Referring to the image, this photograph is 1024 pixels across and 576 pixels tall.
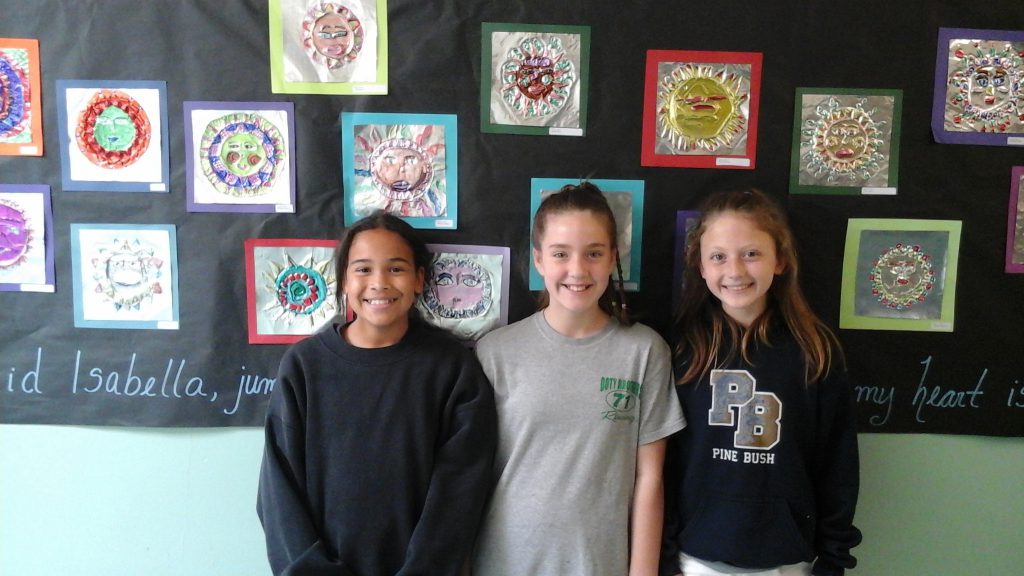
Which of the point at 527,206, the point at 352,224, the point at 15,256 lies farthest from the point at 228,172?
the point at 527,206

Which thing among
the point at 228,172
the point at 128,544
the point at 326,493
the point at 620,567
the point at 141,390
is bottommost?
the point at 128,544

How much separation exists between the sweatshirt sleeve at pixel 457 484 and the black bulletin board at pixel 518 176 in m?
0.31

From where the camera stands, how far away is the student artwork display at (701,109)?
1.41 m

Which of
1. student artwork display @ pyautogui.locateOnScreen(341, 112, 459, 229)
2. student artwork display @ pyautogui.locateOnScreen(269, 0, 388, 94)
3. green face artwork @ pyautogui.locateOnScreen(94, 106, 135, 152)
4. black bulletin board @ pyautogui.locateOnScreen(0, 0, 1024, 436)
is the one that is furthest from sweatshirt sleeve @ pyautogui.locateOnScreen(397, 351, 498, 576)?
green face artwork @ pyautogui.locateOnScreen(94, 106, 135, 152)

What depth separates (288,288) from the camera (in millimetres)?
1483

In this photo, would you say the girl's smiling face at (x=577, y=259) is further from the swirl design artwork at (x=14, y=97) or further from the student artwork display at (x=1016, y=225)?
the swirl design artwork at (x=14, y=97)

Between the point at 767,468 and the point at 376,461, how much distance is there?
33.0 inches

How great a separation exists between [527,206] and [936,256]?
102 cm

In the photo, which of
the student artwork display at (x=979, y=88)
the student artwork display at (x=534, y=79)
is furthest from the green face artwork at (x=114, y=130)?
the student artwork display at (x=979, y=88)

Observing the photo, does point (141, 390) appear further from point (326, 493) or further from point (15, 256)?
point (326, 493)

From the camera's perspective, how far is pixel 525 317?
148cm

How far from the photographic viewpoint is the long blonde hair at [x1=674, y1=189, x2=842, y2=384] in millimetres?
1296

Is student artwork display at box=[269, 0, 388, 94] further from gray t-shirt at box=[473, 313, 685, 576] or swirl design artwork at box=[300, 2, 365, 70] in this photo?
gray t-shirt at box=[473, 313, 685, 576]

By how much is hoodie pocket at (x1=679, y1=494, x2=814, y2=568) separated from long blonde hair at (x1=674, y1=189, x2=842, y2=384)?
0.28 metres
